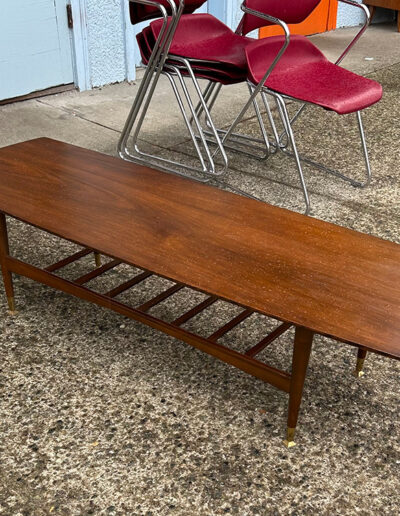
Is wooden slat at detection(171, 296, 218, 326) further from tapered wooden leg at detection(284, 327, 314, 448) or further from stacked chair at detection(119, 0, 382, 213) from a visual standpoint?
stacked chair at detection(119, 0, 382, 213)

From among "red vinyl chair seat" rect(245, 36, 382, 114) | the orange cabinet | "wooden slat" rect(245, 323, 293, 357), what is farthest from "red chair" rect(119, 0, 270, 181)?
the orange cabinet

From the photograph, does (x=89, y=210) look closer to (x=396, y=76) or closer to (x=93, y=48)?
(x=93, y=48)

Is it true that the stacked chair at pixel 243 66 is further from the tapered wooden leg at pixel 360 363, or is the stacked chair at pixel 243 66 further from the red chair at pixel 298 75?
the tapered wooden leg at pixel 360 363

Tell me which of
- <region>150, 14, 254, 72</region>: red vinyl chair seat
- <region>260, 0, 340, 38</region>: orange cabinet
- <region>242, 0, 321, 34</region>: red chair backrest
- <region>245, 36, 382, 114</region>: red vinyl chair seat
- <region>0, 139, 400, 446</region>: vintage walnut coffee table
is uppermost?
<region>242, 0, 321, 34</region>: red chair backrest

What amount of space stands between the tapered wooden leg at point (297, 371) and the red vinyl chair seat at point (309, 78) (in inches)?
54.5

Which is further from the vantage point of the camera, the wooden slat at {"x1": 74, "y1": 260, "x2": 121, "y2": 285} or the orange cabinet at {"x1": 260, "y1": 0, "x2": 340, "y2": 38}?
the orange cabinet at {"x1": 260, "y1": 0, "x2": 340, "y2": 38}

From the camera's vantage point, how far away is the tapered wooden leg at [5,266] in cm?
205

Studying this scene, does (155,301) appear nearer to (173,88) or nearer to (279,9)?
(173,88)

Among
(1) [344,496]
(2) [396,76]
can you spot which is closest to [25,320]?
(1) [344,496]

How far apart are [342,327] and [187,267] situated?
408 millimetres

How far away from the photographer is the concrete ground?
1.61 meters

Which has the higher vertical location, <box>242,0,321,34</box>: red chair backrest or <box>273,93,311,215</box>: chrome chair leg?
<box>242,0,321,34</box>: red chair backrest

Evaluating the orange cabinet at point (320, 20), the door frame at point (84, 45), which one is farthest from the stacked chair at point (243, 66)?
the orange cabinet at point (320, 20)

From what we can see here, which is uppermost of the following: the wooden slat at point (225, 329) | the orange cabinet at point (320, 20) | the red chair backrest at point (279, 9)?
the red chair backrest at point (279, 9)
